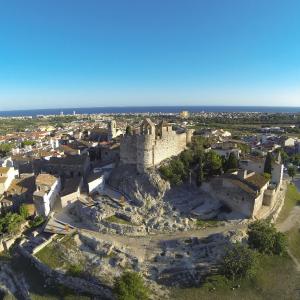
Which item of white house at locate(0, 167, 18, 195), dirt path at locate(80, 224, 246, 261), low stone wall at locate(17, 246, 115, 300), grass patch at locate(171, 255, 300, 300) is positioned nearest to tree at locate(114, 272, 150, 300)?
low stone wall at locate(17, 246, 115, 300)

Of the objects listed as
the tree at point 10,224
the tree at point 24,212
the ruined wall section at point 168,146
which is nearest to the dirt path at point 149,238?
the tree at point 10,224

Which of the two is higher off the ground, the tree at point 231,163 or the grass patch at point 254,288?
the tree at point 231,163

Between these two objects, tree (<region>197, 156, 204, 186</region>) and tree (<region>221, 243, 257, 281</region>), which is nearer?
tree (<region>221, 243, 257, 281</region>)

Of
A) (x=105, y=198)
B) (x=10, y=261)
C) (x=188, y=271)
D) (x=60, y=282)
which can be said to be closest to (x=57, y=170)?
(x=105, y=198)

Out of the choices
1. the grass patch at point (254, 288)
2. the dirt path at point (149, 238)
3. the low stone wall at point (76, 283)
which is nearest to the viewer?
the grass patch at point (254, 288)

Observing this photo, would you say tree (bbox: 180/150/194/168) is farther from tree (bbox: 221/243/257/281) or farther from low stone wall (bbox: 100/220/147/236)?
tree (bbox: 221/243/257/281)

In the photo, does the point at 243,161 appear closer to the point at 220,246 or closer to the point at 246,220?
the point at 246,220

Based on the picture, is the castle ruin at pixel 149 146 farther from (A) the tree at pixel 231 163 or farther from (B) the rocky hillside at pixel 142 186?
(A) the tree at pixel 231 163
